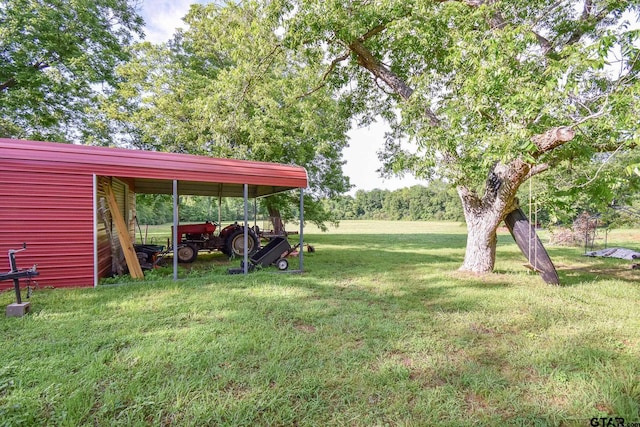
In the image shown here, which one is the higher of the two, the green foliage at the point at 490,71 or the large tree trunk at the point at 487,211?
the green foliage at the point at 490,71

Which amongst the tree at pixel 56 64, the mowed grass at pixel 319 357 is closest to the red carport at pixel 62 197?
the mowed grass at pixel 319 357

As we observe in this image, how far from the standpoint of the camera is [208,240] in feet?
27.2

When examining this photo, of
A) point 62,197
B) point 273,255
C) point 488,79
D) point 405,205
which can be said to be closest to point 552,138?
point 488,79

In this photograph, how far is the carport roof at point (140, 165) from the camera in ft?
15.2

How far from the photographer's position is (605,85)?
4.83 m

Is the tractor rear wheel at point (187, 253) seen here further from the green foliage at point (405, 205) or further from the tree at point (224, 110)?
the green foliage at point (405, 205)

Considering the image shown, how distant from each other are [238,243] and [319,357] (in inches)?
258

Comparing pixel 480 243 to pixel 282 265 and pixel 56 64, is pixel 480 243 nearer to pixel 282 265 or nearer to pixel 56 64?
pixel 282 265

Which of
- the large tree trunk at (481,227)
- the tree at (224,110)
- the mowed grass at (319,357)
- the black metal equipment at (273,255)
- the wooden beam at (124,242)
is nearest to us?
the mowed grass at (319,357)

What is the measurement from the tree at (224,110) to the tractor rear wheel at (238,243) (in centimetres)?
284

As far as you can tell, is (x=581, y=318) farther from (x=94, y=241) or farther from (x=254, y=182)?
(x=94, y=241)

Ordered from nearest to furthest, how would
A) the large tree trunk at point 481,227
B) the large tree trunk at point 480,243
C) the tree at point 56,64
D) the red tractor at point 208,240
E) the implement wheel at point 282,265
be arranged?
the large tree trunk at point 481,227
the large tree trunk at point 480,243
the implement wheel at point 282,265
the red tractor at point 208,240
the tree at point 56,64

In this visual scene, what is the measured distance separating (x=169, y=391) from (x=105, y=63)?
45.8 ft

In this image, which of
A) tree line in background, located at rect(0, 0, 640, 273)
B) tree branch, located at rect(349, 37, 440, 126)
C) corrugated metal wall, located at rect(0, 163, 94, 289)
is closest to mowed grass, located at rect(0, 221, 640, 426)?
corrugated metal wall, located at rect(0, 163, 94, 289)
